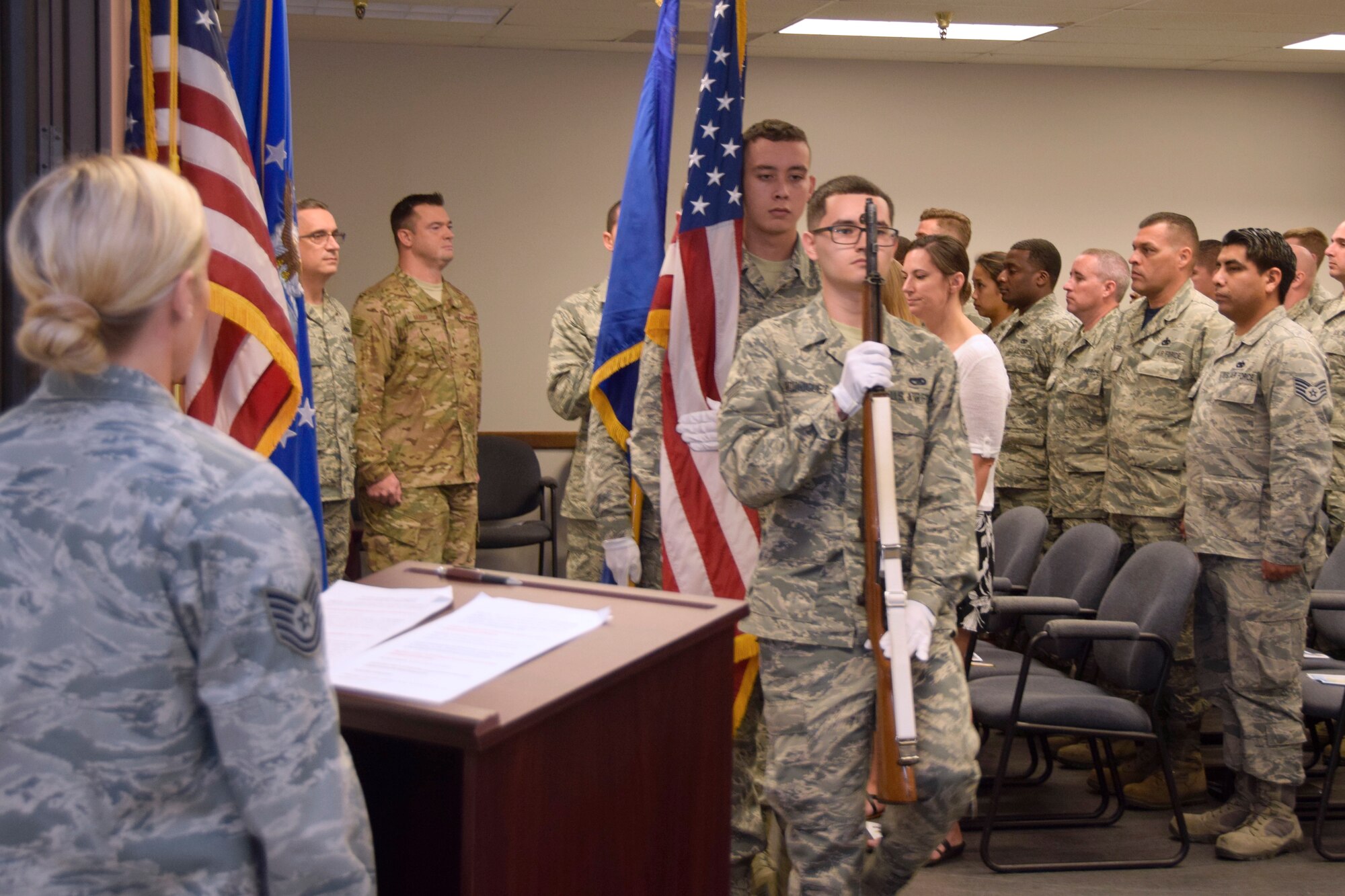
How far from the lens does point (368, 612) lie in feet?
5.34

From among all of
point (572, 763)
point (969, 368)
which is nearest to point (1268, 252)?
point (969, 368)

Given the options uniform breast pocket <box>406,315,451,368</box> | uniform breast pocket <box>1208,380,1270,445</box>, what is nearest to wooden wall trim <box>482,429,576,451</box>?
uniform breast pocket <box>406,315,451,368</box>

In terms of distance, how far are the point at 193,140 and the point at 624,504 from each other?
1275mm

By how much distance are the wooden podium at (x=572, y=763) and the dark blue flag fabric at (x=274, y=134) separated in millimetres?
760

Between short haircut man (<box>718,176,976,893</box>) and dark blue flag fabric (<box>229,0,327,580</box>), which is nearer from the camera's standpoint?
short haircut man (<box>718,176,976,893</box>)

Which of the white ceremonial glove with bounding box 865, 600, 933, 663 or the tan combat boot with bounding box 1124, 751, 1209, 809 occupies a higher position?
the white ceremonial glove with bounding box 865, 600, 933, 663

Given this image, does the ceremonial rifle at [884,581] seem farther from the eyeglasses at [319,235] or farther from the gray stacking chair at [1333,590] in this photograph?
the eyeglasses at [319,235]

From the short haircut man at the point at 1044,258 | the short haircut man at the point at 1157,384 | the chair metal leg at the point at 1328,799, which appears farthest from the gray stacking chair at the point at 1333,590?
the short haircut man at the point at 1044,258

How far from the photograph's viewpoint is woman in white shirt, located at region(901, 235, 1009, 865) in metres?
3.47

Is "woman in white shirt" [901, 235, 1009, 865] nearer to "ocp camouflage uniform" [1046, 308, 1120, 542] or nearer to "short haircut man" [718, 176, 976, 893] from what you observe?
"short haircut man" [718, 176, 976, 893]

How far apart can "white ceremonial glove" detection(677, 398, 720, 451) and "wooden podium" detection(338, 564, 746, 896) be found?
3.14 ft

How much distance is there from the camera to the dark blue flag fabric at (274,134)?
2.49 meters

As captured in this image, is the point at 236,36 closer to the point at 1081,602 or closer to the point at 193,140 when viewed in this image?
the point at 193,140

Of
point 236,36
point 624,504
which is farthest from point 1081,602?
point 236,36
